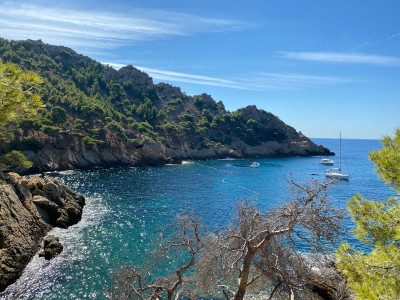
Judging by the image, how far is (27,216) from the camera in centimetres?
2419

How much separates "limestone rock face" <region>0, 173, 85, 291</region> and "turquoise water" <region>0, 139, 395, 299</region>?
3.46 feet

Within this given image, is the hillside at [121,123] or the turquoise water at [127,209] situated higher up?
the hillside at [121,123]

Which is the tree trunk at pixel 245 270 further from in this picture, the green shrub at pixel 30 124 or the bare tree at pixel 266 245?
the green shrub at pixel 30 124

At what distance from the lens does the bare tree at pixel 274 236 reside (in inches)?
336

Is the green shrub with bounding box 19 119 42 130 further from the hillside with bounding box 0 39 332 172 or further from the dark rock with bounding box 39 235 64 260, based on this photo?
the dark rock with bounding box 39 235 64 260

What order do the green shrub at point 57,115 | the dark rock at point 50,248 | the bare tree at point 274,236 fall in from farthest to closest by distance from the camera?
the green shrub at point 57,115
the dark rock at point 50,248
the bare tree at point 274,236

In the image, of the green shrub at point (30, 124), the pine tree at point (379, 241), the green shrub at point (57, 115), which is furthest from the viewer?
the green shrub at point (57, 115)

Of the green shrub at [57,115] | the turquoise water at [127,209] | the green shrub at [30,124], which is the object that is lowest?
the turquoise water at [127,209]

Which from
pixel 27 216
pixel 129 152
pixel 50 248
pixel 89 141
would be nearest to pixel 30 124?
pixel 89 141

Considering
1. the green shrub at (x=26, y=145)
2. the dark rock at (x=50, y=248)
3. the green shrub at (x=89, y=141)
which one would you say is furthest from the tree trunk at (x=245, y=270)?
the green shrub at (x=89, y=141)

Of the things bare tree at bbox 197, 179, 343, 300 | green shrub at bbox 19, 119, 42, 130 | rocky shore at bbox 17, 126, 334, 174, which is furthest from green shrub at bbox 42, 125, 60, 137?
bare tree at bbox 197, 179, 343, 300

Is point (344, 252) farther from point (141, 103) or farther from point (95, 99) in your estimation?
point (141, 103)

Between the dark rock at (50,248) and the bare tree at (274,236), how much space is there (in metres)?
16.6

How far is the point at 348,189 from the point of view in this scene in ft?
168
